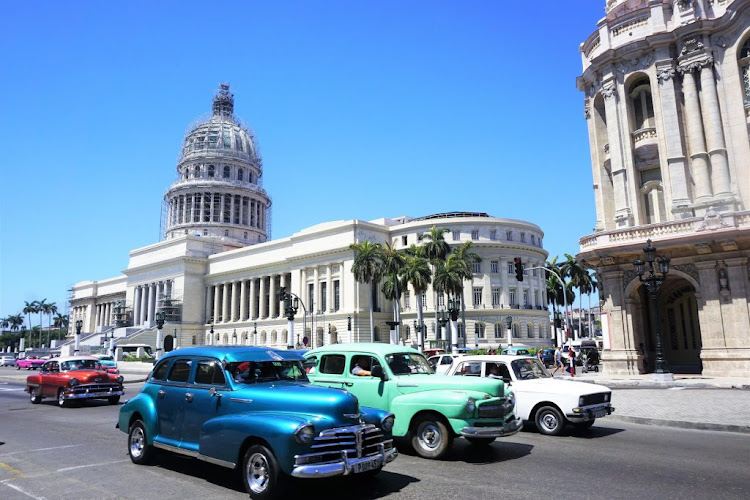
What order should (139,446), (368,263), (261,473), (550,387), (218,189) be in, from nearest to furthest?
(261,473), (139,446), (550,387), (368,263), (218,189)

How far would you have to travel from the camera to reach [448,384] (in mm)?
10305

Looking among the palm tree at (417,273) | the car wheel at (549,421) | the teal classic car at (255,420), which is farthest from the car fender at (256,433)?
the palm tree at (417,273)

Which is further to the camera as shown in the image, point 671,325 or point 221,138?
point 221,138

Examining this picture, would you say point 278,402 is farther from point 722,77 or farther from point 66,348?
point 66,348

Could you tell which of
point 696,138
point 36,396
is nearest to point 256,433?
point 36,396

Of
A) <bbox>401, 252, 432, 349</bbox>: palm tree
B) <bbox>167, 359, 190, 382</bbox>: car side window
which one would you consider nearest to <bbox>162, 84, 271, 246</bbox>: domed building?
<bbox>401, 252, 432, 349</bbox>: palm tree

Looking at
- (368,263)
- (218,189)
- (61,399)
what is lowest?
(61,399)

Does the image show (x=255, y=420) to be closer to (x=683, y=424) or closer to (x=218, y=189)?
(x=683, y=424)

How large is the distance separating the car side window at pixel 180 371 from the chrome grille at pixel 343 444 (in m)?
2.97

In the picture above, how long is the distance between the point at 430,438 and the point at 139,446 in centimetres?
503

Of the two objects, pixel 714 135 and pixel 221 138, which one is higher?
pixel 221 138

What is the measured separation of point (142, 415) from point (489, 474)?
5.77 m

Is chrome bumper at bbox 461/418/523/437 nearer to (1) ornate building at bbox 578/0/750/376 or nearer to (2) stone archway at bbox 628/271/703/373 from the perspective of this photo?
(1) ornate building at bbox 578/0/750/376

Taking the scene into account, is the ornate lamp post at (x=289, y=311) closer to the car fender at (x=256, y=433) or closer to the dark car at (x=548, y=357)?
the dark car at (x=548, y=357)
